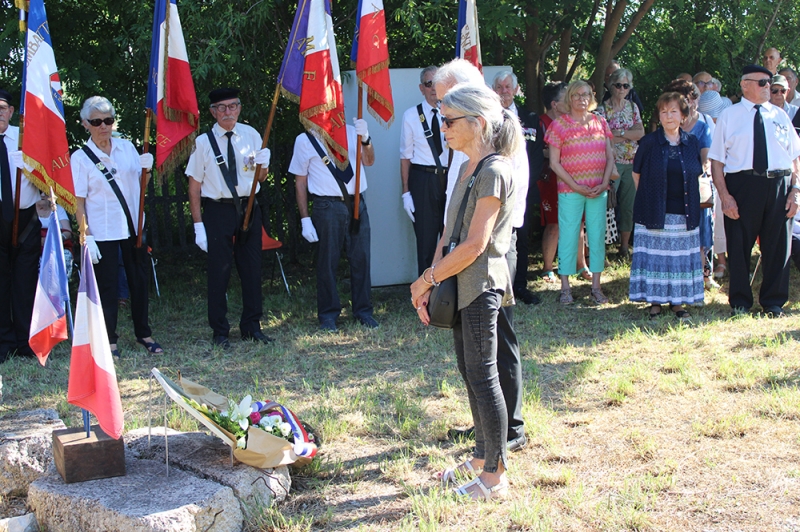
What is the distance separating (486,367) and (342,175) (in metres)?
3.61

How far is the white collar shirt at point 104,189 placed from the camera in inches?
238

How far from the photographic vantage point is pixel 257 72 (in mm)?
8109

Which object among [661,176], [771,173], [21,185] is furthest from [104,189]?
[771,173]

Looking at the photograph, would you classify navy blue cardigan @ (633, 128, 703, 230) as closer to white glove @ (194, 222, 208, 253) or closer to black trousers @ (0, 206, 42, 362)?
white glove @ (194, 222, 208, 253)

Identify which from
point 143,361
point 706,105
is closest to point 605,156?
point 706,105

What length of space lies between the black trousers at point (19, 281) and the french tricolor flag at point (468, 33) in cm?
357

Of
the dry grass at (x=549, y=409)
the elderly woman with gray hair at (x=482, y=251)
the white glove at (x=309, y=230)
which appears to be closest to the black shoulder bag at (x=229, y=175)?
the white glove at (x=309, y=230)

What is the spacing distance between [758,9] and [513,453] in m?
7.07

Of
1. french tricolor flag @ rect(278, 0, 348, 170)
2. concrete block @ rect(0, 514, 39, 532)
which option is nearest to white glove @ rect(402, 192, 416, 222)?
french tricolor flag @ rect(278, 0, 348, 170)

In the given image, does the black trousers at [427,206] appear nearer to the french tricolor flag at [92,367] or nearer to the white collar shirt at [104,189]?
the white collar shirt at [104,189]

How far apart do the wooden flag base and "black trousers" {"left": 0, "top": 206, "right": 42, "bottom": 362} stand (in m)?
2.96

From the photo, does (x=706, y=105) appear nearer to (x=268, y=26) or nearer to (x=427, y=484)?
(x=268, y=26)

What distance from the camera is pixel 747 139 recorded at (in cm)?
660

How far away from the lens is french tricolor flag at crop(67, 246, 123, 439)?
368cm
